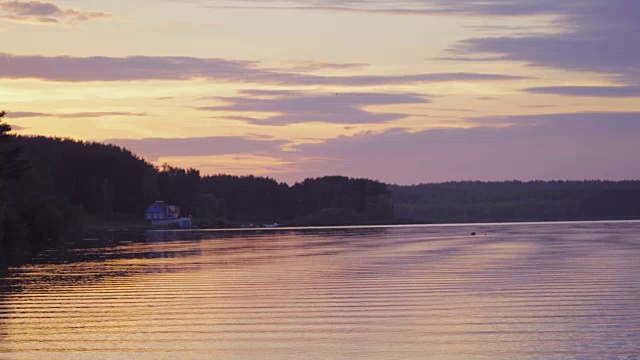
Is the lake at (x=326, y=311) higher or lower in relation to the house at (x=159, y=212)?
lower

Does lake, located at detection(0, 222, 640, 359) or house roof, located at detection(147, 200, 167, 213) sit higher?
house roof, located at detection(147, 200, 167, 213)

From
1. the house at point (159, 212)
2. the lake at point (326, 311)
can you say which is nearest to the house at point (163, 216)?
the house at point (159, 212)

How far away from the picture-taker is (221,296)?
3266cm

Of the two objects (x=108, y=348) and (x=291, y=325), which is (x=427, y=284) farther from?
(x=108, y=348)

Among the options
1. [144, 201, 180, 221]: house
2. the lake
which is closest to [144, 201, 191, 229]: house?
[144, 201, 180, 221]: house

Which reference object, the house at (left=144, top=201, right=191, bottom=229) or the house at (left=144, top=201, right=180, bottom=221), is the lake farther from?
the house at (left=144, top=201, right=180, bottom=221)

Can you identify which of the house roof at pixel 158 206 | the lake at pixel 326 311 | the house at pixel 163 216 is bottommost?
the lake at pixel 326 311

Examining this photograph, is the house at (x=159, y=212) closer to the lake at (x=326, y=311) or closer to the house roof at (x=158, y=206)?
the house roof at (x=158, y=206)

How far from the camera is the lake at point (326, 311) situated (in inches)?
840

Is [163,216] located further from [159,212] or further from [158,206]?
[158,206]

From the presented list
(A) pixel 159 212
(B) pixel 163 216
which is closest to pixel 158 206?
(A) pixel 159 212

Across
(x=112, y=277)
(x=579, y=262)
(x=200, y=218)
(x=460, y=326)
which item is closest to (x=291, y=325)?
(x=460, y=326)

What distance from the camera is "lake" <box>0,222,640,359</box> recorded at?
21328 millimetres

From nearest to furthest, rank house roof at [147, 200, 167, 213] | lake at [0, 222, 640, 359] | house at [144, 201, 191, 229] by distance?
lake at [0, 222, 640, 359], house at [144, 201, 191, 229], house roof at [147, 200, 167, 213]
